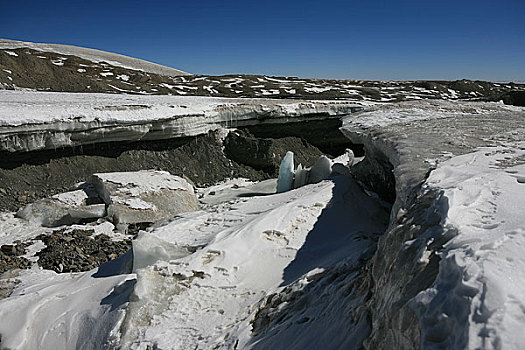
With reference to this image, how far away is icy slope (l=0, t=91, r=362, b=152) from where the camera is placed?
6594 millimetres

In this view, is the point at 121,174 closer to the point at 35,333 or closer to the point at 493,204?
the point at 35,333

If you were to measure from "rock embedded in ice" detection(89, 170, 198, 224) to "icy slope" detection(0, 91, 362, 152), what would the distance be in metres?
1.01

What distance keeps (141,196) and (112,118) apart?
5.93 ft

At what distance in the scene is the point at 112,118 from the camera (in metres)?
7.52

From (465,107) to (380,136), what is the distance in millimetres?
3914

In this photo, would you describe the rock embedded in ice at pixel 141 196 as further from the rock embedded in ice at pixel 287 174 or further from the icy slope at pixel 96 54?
the icy slope at pixel 96 54

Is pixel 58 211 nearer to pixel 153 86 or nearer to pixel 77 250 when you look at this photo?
pixel 77 250

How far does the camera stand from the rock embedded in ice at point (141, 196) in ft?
21.4

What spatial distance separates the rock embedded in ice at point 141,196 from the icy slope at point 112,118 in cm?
101

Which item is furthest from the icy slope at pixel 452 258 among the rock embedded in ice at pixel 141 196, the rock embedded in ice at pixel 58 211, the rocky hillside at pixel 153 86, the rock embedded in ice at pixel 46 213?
the rocky hillside at pixel 153 86

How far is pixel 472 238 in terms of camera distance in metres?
1.55

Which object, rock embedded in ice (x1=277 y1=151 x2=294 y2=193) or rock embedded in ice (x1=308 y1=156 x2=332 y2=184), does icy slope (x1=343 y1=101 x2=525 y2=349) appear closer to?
rock embedded in ice (x1=308 y1=156 x2=332 y2=184)

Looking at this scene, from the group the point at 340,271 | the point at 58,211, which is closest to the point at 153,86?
the point at 58,211

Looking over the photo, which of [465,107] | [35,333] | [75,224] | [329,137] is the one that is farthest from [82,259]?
[329,137]
